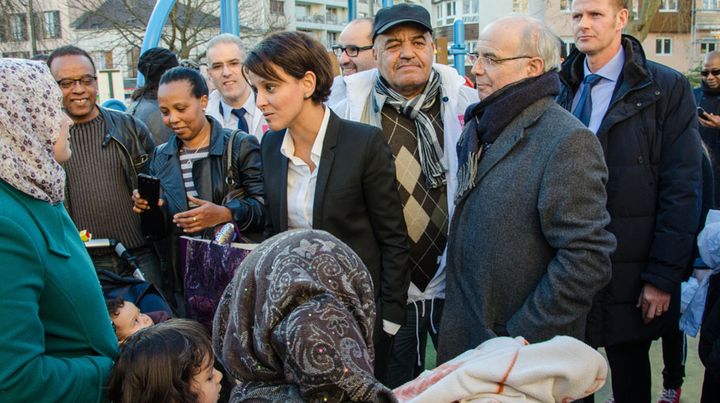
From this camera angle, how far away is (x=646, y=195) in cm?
295

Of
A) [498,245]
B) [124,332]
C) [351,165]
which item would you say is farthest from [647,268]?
[124,332]

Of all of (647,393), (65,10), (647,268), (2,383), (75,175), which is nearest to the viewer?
(2,383)

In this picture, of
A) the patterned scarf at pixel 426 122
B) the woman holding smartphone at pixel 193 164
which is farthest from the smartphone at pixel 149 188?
the patterned scarf at pixel 426 122

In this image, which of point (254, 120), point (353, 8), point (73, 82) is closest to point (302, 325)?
point (73, 82)

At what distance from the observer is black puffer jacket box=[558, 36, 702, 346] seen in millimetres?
2891

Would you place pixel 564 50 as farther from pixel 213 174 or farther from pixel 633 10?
pixel 633 10

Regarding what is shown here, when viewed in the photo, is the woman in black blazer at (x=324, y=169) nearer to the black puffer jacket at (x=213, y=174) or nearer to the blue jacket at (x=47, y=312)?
the black puffer jacket at (x=213, y=174)

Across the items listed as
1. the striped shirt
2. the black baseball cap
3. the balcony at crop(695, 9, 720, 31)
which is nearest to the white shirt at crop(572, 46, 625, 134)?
the black baseball cap

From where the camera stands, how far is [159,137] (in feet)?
15.3

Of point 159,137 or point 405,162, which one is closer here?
point 405,162

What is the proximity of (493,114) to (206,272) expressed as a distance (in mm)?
1321

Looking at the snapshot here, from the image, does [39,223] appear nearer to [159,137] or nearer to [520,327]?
[520,327]

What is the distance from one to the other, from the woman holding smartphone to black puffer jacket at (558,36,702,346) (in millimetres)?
1699

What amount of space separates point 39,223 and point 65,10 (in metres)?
46.6
